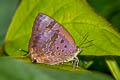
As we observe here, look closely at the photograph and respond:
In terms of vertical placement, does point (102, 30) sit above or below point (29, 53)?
above

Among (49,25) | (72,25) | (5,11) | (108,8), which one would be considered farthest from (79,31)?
(5,11)

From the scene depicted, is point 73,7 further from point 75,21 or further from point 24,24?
point 24,24

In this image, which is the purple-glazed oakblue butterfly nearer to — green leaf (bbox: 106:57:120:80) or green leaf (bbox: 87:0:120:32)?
green leaf (bbox: 106:57:120:80)

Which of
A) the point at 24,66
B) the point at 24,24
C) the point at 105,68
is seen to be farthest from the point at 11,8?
the point at 24,66

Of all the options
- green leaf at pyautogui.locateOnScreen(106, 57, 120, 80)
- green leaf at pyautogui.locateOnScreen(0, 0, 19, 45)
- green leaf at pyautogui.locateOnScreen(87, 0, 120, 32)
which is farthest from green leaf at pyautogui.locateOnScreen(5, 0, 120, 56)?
green leaf at pyautogui.locateOnScreen(87, 0, 120, 32)

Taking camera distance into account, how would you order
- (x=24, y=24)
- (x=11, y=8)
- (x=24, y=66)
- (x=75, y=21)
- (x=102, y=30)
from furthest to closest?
(x=11, y=8) → (x=24, y=24) → (x=75, y=21) → (x=102, y=30) → (x=24, y=66)

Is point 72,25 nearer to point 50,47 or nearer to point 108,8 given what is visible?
point 50,47
